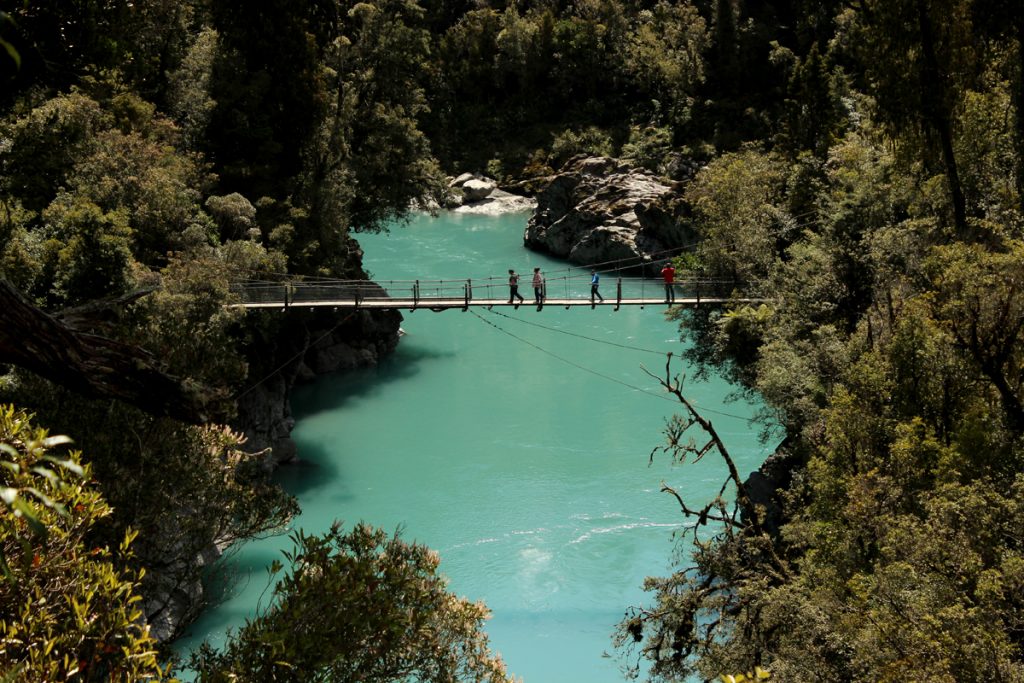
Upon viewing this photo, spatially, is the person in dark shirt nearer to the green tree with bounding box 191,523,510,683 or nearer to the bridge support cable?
the bridge support cable

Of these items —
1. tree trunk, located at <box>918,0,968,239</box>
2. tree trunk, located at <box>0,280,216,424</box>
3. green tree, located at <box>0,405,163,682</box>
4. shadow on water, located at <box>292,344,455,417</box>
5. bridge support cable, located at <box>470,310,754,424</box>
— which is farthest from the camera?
shadow on water, located at <box>292,344,455,417</box>

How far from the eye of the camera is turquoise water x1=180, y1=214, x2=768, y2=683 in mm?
12992

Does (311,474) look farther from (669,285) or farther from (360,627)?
(360,627)

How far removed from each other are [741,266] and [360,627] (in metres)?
12.0

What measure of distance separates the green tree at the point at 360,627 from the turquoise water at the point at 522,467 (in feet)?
17.6

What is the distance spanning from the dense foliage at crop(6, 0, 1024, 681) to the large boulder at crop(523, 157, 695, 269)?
19.9ft

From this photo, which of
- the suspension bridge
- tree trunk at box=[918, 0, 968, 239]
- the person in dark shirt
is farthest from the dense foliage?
the person in dark shirt

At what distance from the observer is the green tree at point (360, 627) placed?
5.18m

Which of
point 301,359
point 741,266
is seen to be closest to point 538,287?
point 741,266

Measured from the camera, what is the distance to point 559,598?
13.1 metres

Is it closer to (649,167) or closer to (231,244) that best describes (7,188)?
(231,244)

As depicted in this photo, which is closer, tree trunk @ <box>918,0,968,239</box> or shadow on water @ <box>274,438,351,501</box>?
tree trunk @ <box>918,0,968,239</box>

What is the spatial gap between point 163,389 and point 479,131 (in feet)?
127

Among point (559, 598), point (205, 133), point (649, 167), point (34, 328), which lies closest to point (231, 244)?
point (205, 133)
